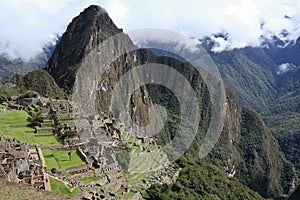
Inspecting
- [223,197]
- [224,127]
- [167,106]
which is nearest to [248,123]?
[224,127]

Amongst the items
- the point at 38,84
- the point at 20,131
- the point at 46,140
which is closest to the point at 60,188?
the point at 46,140

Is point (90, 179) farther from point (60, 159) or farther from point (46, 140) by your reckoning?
point (46, 140)

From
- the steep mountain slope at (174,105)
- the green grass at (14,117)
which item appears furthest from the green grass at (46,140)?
the steep mountain slope at (174,105)

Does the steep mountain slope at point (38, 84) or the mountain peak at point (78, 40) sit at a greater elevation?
the mountain peak at point (78, 40)

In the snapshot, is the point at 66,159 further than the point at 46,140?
No

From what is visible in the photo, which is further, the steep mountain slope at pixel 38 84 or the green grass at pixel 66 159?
the steep mountain slope at pixel 38 84

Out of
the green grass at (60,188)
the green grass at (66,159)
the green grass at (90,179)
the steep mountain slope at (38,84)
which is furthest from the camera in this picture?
the steep mountain slope at (38,84)

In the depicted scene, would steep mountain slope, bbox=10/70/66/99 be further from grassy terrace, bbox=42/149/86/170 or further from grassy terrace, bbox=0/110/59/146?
grassy terrace, bbox=42/149/86/170

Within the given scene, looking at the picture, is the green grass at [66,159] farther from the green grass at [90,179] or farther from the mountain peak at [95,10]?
the mountain peak at [95,10]

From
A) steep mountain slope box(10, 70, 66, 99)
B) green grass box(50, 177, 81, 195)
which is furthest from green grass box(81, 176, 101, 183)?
steep mountain slope box(10, 70, 66, 99)
